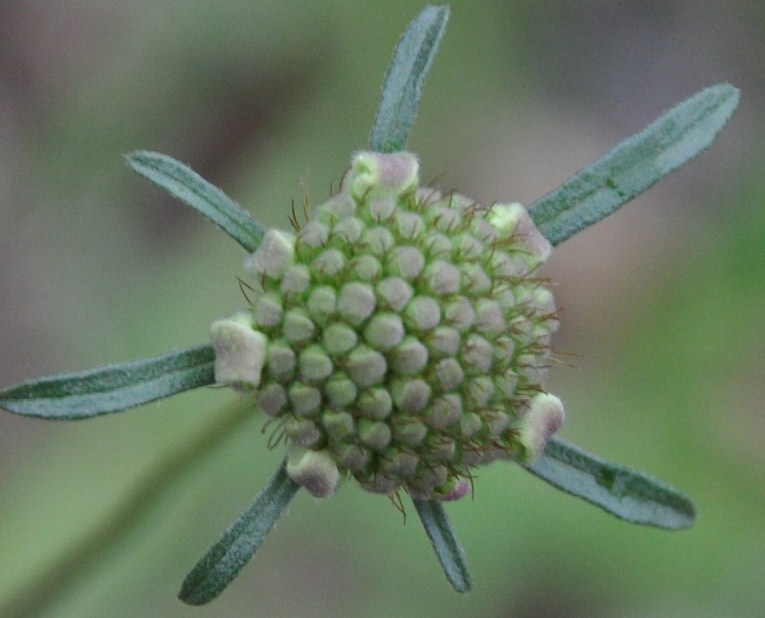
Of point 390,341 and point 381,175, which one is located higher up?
point 381,175

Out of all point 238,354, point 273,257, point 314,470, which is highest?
point 273,257

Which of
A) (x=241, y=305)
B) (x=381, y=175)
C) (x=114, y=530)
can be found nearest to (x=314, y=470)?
(x=381, y=175)

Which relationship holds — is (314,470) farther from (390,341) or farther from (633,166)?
(633,166)

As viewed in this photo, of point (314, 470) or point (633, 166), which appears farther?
point (633, 166)

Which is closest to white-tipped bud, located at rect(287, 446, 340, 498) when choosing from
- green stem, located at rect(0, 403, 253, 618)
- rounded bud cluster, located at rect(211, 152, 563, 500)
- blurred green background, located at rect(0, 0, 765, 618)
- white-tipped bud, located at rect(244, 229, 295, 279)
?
rounded bud cluster, located at rect(211, 152, 563, 500)

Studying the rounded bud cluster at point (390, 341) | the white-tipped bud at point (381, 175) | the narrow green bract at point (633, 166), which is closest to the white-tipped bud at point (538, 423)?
the rounded bud cluster at point (390, 341)

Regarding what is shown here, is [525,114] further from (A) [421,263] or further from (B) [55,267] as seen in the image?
(A) [421,263]

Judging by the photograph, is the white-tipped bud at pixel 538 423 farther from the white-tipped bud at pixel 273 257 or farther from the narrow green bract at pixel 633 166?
the white-tipped bud at pixel 273 257

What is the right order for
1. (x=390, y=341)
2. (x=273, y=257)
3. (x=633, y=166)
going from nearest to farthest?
(x=390, y=341)
(x=273, y=257)
(x=633, y=166)
